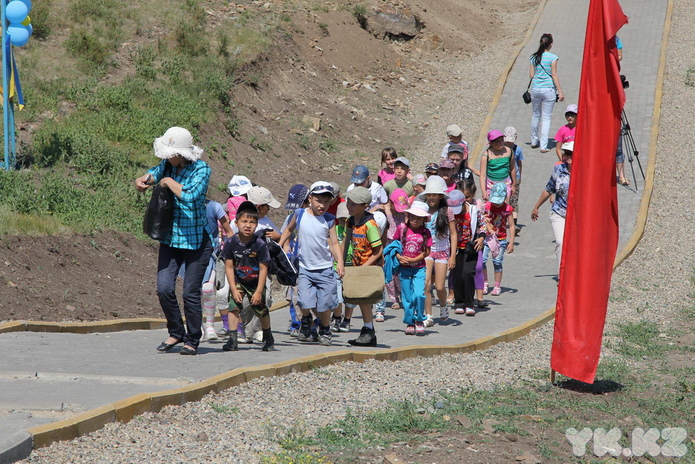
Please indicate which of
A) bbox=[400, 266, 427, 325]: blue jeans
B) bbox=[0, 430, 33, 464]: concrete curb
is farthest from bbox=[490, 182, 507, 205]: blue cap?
bbox=[0, 430, 33, 464]: concrete curb

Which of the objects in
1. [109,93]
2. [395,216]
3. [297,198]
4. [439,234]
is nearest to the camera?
[297,198]

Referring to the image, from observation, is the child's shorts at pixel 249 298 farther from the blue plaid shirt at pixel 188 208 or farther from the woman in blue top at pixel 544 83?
the woman in blue top at pixel 544 83

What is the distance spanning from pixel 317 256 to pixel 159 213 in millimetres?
1993

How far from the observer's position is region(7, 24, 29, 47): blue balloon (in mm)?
14688

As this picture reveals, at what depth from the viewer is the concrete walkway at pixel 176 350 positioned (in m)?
6.80

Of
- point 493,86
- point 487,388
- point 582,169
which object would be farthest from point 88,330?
point 493,86

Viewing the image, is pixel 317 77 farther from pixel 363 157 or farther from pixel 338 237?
pixel 338 237

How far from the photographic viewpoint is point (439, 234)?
454 inches

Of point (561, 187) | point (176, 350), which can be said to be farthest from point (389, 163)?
point (176, 350)

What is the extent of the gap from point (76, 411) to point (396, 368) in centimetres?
352

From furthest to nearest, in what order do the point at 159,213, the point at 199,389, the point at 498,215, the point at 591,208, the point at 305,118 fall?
the point at 305,118, the point at 498,215, the point at 591,208, the point at 159,213, the point at 199,389

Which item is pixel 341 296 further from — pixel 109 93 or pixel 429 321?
pixel 109 93

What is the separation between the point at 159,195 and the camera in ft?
27.5

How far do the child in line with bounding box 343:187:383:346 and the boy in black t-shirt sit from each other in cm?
149
